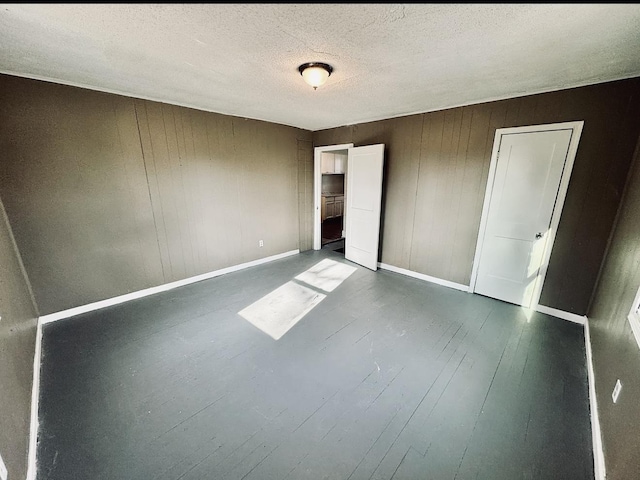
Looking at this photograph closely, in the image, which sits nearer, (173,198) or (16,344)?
(16,344)

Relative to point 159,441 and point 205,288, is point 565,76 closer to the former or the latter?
point 159,441

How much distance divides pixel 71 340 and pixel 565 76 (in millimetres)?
5126

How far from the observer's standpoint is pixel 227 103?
3.06 meters

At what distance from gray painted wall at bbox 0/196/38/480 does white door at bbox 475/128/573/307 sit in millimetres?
4147

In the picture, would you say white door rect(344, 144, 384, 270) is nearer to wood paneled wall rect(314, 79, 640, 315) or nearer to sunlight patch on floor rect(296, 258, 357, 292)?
wood paneled wall rect(314, 79, 640, 315)

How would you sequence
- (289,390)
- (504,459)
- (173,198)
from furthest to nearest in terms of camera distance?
1. (173,198)
2. (289,390)
3. (504,459)

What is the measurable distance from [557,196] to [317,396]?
308 cm

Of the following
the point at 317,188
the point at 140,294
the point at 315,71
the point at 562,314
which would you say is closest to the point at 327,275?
the point at 317,188

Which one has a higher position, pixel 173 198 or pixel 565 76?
pixel 565 76

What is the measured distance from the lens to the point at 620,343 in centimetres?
150

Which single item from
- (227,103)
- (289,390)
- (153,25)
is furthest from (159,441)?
(227,103)

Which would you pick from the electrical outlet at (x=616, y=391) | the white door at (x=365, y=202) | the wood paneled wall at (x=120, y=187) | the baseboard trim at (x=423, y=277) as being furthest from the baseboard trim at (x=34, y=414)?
the baseboard trim at (x=423, y=277)

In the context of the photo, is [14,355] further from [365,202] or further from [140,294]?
[365,202]

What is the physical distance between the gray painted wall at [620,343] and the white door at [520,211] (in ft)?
1.69
